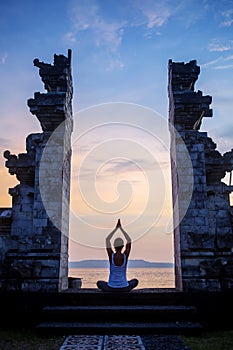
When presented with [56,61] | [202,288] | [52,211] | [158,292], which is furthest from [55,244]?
[56,61]

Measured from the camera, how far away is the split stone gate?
8453 mm

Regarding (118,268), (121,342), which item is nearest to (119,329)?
(121,342)

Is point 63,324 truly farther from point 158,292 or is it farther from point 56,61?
point 56,61

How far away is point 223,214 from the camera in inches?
355

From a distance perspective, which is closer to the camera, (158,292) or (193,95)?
(158,292)

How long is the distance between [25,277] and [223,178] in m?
5.65

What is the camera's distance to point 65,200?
952 centimetres

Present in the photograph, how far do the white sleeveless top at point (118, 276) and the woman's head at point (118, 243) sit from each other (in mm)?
412

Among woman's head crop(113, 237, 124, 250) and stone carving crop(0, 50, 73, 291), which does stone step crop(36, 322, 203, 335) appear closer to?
stone carving crop(0, 50, 73, 291)

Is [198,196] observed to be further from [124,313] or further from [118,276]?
[124,313]

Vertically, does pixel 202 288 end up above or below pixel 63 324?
above

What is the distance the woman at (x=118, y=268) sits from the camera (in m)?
8.60

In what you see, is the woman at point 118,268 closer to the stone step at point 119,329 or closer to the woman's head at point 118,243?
the woman's head at point 118,243

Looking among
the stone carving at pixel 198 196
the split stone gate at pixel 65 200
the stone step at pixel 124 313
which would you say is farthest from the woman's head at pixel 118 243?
the stone step at pixel 124 313
